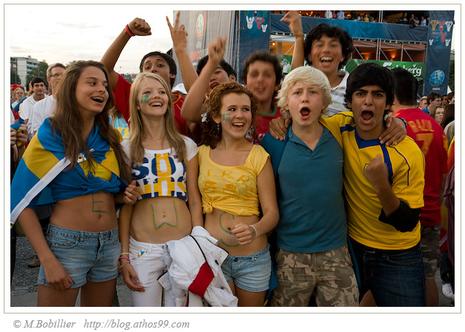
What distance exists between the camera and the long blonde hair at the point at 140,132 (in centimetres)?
259

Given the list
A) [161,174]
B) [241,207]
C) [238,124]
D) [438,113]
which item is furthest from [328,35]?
[438,113]

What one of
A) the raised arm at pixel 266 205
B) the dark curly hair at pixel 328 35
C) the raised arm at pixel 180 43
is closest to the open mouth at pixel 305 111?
the raised arm at pixel 266 205

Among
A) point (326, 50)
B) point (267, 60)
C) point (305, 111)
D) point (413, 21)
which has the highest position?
point (413, 21)

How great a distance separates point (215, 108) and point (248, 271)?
1.06 m

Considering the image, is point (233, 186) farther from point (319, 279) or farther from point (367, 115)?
point (367, 115)

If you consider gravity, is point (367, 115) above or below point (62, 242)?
above

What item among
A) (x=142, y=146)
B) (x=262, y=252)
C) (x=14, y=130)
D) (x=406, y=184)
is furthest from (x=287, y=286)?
(x=14, y=130)

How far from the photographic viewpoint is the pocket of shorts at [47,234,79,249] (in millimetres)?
2365

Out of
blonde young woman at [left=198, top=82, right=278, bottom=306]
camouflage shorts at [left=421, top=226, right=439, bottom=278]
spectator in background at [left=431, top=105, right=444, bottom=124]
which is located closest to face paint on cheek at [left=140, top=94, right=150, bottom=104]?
blonde young woman at [left=198, top=82, right=278, bottom=306]

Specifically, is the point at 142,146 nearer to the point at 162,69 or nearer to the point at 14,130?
the point at 14,130

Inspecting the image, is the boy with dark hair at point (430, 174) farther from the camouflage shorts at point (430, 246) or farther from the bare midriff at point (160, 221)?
the bare midriff at point (160, 221)

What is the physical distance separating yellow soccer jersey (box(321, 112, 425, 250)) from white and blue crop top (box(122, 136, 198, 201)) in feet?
3.25

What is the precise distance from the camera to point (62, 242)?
2363 millimetres

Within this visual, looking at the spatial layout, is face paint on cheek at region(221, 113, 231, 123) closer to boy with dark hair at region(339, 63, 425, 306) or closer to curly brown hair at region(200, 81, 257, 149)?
curly brown hair at region(200, 81, 257, 149)
